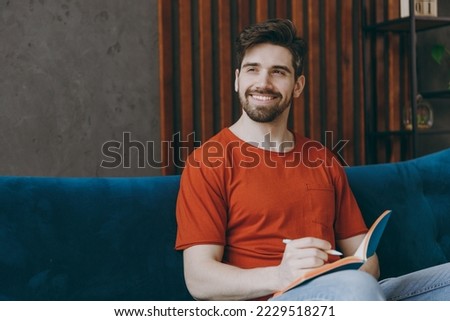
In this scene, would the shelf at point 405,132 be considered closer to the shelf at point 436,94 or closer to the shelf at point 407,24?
the shelf at point 436,94

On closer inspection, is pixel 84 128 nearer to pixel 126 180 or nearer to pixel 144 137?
pixel 144 137

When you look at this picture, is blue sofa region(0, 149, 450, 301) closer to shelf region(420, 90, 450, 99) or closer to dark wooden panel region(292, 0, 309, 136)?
dark wooden panel region(292, 0, 309, 136)

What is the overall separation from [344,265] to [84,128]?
5.98ft

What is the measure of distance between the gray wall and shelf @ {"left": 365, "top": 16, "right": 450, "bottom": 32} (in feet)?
4.09

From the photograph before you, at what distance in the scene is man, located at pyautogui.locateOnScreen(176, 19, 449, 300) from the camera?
135 centimetres

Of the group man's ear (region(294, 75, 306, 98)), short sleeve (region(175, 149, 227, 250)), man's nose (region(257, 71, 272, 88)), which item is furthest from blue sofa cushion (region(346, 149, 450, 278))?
short sleeve (region(175, 149, 227, 250))

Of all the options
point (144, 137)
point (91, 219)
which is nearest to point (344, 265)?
point (91, 219)

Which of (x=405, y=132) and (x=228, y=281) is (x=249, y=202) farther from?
(x=405, y=132)

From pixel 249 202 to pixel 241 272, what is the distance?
21 centimetres

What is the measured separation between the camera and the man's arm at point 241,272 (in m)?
1.25

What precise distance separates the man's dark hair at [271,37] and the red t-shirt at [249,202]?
0.26 meters

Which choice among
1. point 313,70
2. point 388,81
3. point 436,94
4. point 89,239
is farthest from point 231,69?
point 89,239

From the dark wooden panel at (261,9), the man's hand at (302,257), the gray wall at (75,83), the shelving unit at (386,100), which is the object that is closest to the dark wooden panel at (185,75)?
the gray wall at (75,83)

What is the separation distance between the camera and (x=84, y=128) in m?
2.74
